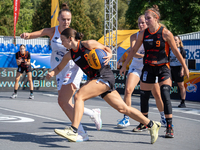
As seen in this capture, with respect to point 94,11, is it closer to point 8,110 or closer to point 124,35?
point 124,35

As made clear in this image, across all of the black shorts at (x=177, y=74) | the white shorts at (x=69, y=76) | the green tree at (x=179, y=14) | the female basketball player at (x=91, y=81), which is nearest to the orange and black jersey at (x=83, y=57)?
the female basketball player at (x=91, y=81)

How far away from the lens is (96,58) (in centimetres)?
478

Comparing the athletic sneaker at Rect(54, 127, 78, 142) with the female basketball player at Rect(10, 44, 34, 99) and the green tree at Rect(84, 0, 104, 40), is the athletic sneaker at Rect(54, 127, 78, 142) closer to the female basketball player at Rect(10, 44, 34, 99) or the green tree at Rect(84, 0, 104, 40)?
the female basketball player at Rect(10, 44, 34, 99)

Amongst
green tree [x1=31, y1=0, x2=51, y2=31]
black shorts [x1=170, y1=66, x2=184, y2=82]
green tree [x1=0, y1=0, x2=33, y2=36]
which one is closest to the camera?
black shorts [x1=170, y1=66, x2=184, y2=82]

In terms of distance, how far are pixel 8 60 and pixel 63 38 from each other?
1866 centimetres

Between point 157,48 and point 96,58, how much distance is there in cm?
136

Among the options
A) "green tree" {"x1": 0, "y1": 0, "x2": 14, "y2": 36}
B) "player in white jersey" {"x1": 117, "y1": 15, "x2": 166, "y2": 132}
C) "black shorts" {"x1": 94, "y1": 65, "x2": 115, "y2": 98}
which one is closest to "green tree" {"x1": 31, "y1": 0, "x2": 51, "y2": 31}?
"green tree" {"x1": 0, "y1": 0, "x2": 14, "y2": 36}

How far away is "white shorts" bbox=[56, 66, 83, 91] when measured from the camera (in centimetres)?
561

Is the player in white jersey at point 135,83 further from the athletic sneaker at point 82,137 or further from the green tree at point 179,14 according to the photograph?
the green tree at point 179,14

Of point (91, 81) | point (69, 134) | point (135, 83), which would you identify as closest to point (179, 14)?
point (135, 83)

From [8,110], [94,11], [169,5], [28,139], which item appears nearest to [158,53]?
[28,139]

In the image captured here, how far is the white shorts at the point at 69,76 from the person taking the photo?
5.61 metres

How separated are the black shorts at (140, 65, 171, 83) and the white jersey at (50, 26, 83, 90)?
1.12 meters

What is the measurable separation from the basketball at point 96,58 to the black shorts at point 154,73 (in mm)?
1248
